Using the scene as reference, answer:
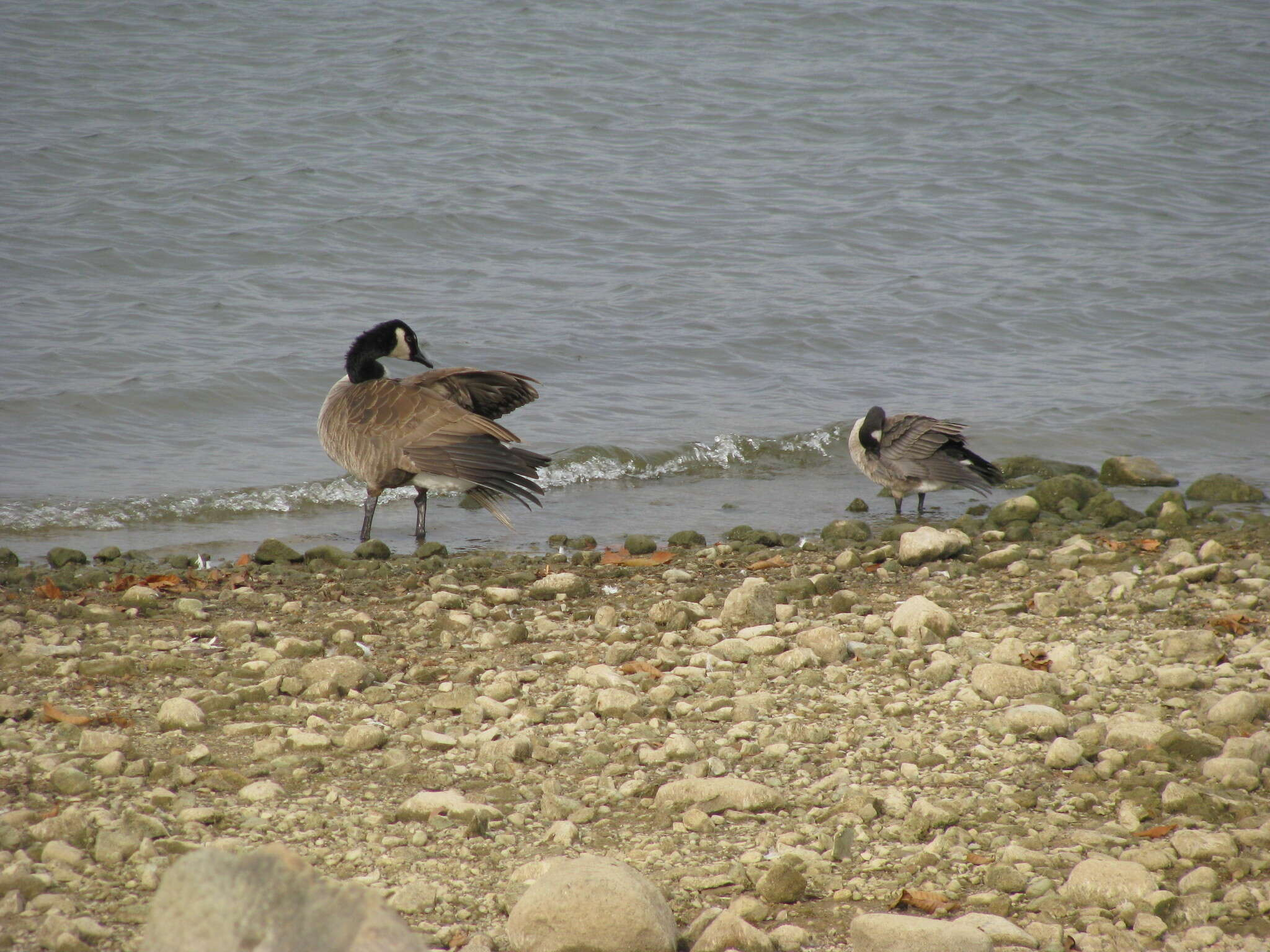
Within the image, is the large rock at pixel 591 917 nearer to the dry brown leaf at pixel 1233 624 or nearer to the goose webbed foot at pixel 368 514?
the dry brown leaf at pixel 1233 624

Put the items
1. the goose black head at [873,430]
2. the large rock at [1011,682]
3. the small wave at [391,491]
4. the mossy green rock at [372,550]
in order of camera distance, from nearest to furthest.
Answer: the large rock at [1011,682]
the mossy green rock at [372,550]
the small wave at [391,491]
the goose black head at [873,430]

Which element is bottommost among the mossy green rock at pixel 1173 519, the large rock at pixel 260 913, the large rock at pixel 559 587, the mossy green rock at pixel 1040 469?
the mossy green rock at pixel 1040 469

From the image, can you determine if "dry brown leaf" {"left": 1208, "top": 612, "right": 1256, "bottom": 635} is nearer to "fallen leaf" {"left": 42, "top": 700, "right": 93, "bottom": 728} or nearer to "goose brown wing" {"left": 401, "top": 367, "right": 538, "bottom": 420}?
"goose brown wing" {"left": 401, "top": 367, "right": 538, "bottom": 420}

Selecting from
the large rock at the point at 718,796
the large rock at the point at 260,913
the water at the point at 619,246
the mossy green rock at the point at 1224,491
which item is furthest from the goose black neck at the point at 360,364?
the large rock at the point at 260,913

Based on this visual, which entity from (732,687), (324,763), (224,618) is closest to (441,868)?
(324,763)

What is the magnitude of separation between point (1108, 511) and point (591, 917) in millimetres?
6249

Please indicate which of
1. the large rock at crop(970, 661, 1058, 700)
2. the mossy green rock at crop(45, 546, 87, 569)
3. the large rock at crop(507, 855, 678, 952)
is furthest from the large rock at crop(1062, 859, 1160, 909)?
the mossy green rock at crop(45, 546, 87, 569)

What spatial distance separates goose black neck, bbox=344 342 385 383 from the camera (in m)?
8.31

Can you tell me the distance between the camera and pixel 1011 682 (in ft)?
15.2

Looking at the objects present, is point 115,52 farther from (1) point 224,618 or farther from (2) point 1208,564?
(2) point 1208,564

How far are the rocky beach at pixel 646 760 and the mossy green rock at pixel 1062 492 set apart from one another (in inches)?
72.5

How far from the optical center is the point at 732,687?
4.77 m

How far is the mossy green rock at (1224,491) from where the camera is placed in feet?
28.9

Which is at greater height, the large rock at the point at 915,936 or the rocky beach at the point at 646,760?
the large rock at the point at 915,936
